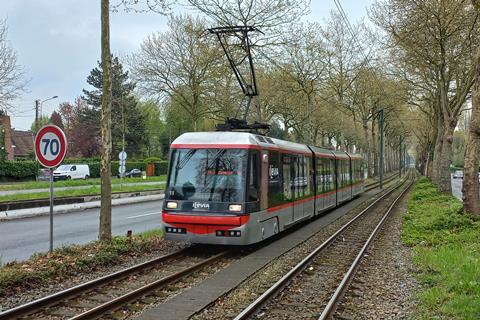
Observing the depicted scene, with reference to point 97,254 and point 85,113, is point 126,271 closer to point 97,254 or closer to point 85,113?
point 97,254

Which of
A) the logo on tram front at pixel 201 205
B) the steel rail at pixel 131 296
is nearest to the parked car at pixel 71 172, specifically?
the logo on tram front at pixel 201 205

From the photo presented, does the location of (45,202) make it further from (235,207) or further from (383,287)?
(383,287)

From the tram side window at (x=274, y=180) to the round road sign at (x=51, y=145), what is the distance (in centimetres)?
493

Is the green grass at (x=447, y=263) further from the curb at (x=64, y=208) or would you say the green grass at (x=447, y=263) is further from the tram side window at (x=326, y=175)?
the curb at (x=64, y=208)

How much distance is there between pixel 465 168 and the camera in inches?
591

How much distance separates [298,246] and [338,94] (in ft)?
116

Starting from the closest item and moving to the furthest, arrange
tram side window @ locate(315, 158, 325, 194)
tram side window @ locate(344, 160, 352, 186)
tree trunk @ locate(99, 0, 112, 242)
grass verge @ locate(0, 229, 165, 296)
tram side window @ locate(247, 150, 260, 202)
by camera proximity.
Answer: grass verge @ locate(0, 229, 165, 296) < tree trunk @ locate(99, 0, 112, 242) < tram side window @ locate(247, 150, 260, 202) < tram side window @ locate(315, 158, 325, 194) < tram side window @ locate(344, 160, 352, 186)

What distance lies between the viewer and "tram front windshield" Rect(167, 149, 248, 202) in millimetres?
11291

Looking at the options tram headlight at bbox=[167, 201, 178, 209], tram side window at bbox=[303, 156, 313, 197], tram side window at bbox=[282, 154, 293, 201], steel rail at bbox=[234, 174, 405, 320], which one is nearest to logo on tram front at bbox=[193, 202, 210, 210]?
→ tram headlight at bbox=[167, 201, 178, 209]

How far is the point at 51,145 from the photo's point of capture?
983 centimetres

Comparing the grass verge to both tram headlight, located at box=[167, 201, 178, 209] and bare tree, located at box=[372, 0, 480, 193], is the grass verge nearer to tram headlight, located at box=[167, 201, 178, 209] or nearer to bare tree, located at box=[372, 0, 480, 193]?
tram headlight, located at box=[167, 201, 178, 209]

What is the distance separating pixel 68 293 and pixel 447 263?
21.2 feet

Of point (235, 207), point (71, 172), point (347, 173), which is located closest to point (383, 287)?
point (235, 207)

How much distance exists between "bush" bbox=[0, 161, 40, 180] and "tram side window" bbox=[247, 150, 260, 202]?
139ft
